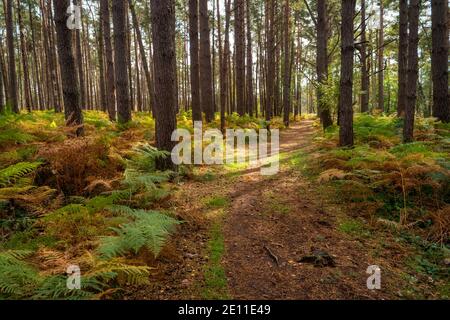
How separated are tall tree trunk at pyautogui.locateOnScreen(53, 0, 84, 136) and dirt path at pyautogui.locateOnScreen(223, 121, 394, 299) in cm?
394

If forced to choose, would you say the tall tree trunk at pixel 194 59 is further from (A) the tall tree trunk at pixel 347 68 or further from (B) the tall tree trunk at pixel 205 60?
(A) the tall tree trunk at pixel 347 68

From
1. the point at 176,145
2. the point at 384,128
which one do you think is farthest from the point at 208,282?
the point at 384,128

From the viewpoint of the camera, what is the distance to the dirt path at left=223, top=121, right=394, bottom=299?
3.56 metres

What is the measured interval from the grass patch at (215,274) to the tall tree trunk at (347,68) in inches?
223

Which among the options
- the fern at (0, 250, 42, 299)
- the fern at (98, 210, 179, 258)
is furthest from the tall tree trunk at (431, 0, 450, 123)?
the fern at (0, 250, 42, 299)

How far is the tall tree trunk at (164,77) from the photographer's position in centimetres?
692

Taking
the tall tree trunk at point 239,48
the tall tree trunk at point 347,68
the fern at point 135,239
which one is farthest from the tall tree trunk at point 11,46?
the fern at point 135,239

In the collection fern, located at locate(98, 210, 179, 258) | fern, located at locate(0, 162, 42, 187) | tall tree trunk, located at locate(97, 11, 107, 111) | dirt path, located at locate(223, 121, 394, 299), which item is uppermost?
tall tree trunk, located at locate(97, 11, 107, 111)

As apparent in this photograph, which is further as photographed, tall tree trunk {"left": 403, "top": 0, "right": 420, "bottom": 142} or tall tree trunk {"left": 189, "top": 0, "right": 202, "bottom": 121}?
tall tree trunk {"left": 189, "top": 0, "right": 202, "bottom": 121}

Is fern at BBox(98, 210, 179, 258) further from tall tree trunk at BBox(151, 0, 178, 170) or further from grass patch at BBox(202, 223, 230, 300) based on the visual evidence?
tall tree trunk at BBox(151, 0, 178, 170)

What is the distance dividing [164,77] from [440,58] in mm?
8718
